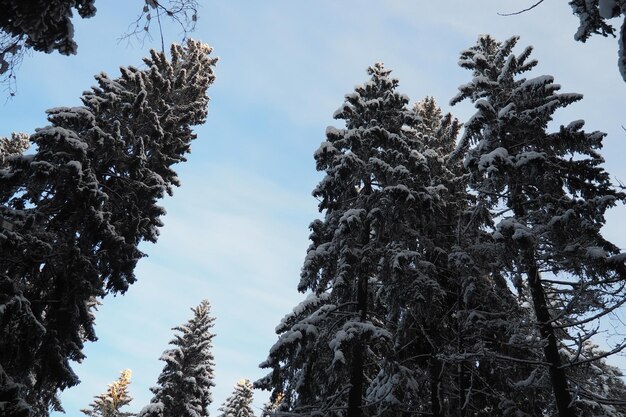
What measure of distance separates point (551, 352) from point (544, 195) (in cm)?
376

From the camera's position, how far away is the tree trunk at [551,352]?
916 centimetres

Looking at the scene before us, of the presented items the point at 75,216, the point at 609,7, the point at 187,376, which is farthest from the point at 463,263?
the point at 187,376

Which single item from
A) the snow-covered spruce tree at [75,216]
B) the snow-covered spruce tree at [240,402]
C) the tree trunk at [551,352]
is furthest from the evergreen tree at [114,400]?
the tree trunk at [551,352]

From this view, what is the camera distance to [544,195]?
34.5 feet

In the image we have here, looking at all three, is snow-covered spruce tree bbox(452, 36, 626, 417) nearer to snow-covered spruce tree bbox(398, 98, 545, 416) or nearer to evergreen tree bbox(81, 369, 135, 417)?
snow-covered spruce tree bbox(398, 98, 545, 416)

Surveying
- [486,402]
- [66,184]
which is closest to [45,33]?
[66,184]

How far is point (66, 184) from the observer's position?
12.4 meters

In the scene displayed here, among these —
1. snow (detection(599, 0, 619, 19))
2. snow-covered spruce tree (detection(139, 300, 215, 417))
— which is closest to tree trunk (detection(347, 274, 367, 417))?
snow (detection(599, 0, 619, 19))

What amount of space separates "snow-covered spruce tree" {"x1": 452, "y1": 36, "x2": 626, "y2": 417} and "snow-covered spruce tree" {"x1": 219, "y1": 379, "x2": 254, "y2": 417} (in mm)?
24041

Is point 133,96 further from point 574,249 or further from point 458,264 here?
point 574,249

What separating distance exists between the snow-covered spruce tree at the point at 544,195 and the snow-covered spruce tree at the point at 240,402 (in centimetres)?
2404

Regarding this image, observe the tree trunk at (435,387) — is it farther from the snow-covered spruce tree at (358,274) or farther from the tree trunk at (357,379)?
the tree trunk at (357,379)

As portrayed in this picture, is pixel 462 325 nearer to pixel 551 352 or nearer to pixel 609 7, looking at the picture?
pixel 551 352

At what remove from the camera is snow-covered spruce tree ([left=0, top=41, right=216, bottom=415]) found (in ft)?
37.3
